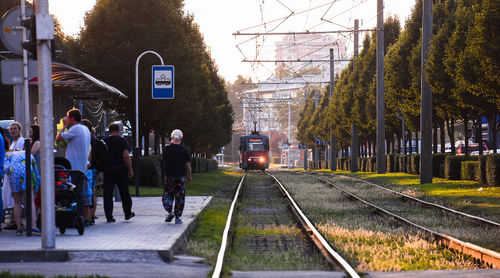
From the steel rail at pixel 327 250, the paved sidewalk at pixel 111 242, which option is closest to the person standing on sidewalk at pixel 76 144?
the paved sidewalk at pixel 111 242

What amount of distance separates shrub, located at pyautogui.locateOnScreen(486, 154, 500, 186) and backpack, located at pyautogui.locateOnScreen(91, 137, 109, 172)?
14.8 m

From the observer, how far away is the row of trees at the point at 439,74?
83.4 feet

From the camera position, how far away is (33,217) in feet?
42.6

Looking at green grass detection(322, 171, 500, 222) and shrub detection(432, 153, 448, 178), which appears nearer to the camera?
green grass detection(322, 171, 500, 222)

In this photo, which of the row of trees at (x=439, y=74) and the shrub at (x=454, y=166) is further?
the shrub at (x=454, y=166)

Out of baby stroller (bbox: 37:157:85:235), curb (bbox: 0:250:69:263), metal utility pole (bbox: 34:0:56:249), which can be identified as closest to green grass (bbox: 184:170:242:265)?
baby stroller (bbox: 37:157:85:235)

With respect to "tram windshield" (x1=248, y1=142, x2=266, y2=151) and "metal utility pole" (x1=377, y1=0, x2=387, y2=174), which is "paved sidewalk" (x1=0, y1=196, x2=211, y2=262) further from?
"tram windshield" (x1=248, y1=142, x2=266, y2=151)

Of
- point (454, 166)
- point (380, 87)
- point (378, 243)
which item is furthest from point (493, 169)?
point (380, 87)

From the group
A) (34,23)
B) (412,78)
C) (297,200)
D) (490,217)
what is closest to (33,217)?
(34,23)

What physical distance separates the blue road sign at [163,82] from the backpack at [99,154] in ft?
30.2

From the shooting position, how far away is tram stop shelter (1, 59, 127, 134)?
12.4m

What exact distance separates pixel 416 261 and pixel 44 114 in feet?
17.2

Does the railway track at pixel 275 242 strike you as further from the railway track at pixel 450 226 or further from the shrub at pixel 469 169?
the shrub at pixel 469 169

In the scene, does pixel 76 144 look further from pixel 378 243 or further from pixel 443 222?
pixel 443 222
